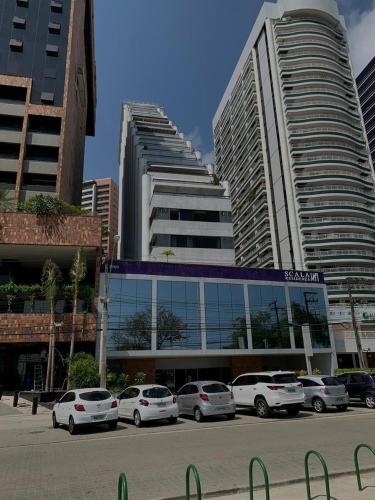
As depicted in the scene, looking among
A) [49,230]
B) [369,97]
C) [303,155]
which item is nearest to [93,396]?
[49,230]

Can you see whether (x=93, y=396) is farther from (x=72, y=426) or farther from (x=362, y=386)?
(x=362, y=386)

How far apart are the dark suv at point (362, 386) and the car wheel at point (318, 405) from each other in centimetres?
280

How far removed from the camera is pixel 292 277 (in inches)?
1603

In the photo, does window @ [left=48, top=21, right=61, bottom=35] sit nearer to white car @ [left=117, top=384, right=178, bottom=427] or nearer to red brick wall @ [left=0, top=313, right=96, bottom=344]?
red brick wall @ [left=0, top=313, right=96, bottom=344]

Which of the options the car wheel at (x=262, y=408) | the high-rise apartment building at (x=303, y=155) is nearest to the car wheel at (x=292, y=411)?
the car wheel at (x=262, y=408)

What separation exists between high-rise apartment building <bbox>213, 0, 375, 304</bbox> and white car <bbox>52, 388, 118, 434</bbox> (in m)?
60.0

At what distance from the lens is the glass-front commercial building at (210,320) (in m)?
33.9

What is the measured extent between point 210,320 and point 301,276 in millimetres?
11054

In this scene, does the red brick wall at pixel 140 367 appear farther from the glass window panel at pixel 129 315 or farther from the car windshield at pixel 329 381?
the car windshield at pixel 329 381

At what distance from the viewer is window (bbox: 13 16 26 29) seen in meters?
51.2

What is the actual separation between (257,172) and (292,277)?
5433 cm

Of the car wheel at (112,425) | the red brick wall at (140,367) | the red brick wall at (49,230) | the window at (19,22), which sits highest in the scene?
the window at (19,22)

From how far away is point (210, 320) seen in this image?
36.5m

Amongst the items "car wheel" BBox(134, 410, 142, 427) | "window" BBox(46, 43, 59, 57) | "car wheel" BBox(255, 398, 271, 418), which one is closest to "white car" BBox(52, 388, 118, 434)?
"car wheel" BBox(134, 410, 142, 427)
